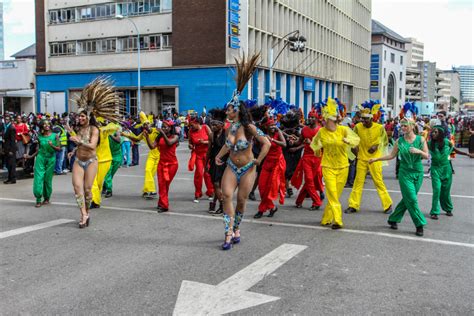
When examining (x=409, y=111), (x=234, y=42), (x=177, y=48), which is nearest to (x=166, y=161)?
(x=409, y=111)

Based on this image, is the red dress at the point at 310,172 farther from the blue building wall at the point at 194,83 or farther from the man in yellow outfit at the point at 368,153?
the blue building wall at the point at 194,83

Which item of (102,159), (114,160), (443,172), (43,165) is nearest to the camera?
(443,172)

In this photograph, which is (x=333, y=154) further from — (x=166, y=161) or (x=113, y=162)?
(x=113, y=162)

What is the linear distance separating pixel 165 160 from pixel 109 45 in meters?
36.8

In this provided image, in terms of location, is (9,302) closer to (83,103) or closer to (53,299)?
(53,299)

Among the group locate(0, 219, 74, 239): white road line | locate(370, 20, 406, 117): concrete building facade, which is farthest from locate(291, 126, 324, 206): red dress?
locate(370, 20, 406, 117): concrete building facade

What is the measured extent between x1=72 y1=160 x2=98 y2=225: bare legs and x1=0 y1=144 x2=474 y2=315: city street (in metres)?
0.32

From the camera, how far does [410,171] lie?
7.58m

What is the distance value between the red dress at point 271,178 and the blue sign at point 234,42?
29.7 metres

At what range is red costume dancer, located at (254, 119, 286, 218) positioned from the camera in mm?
8727

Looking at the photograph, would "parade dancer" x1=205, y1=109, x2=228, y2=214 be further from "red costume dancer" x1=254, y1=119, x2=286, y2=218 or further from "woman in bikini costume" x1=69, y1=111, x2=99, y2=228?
"woman in bikini costume" x1=69, y1=111, x2=99, y2=228

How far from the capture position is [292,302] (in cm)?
473

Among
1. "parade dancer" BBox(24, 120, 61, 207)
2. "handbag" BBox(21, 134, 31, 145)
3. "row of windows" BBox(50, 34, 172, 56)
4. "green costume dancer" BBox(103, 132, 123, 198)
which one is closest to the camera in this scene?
"parade dancer" BBox(24, 120, 61, 207)

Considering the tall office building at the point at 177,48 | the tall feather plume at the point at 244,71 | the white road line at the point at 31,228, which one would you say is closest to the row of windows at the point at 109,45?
the tall office building at the point at 177,48
